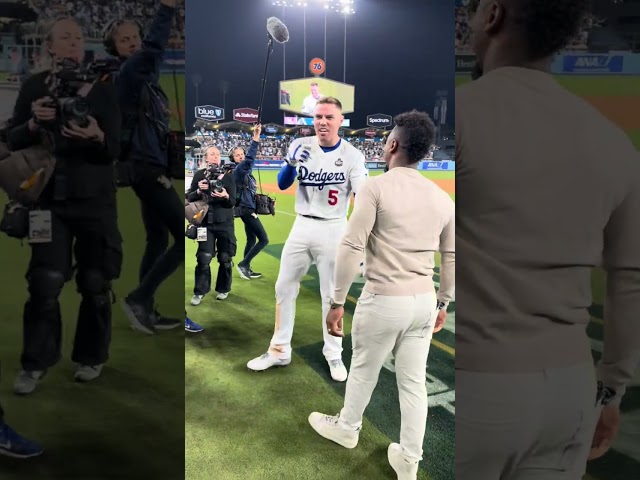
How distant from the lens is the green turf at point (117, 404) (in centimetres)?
157

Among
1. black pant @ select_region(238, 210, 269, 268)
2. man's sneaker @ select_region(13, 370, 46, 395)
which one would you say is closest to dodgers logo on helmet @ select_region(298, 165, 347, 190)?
black pant @ select_region(238, 210, 269, 268)

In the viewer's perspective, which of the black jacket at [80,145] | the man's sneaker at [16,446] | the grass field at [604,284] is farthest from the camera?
the grass field at [604,284]

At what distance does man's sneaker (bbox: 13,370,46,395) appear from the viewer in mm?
1568

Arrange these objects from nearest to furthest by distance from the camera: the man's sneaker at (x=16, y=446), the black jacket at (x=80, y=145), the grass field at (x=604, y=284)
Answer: the black jacket at (x=80, y=145), the man's sneaker at (x=16, y=446), the grass field at (x=604, y=284)

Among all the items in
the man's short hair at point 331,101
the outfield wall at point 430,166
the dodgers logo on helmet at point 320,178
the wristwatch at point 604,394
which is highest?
the man's short hair at point 331,101

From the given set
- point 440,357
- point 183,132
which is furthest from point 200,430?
point 183,132

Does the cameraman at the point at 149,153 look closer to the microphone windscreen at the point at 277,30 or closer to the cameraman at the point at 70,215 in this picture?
the cameraman at the point at 70,215

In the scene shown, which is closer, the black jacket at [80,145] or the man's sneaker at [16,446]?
the black jacket at [80,145]

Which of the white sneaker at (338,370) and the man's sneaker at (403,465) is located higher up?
the white sneaker at (338,370)

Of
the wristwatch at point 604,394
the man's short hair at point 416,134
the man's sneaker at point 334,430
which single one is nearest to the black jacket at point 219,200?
the man's short hair at point 416,134

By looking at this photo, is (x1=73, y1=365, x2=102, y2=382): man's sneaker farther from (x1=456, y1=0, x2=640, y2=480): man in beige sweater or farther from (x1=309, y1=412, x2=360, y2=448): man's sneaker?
(x1=456, y1=0, x2=640, y2=480): man in beige sweater

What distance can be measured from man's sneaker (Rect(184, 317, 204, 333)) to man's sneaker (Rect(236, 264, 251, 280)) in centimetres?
23

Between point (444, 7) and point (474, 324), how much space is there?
1101 mm

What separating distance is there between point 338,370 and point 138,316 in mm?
727
